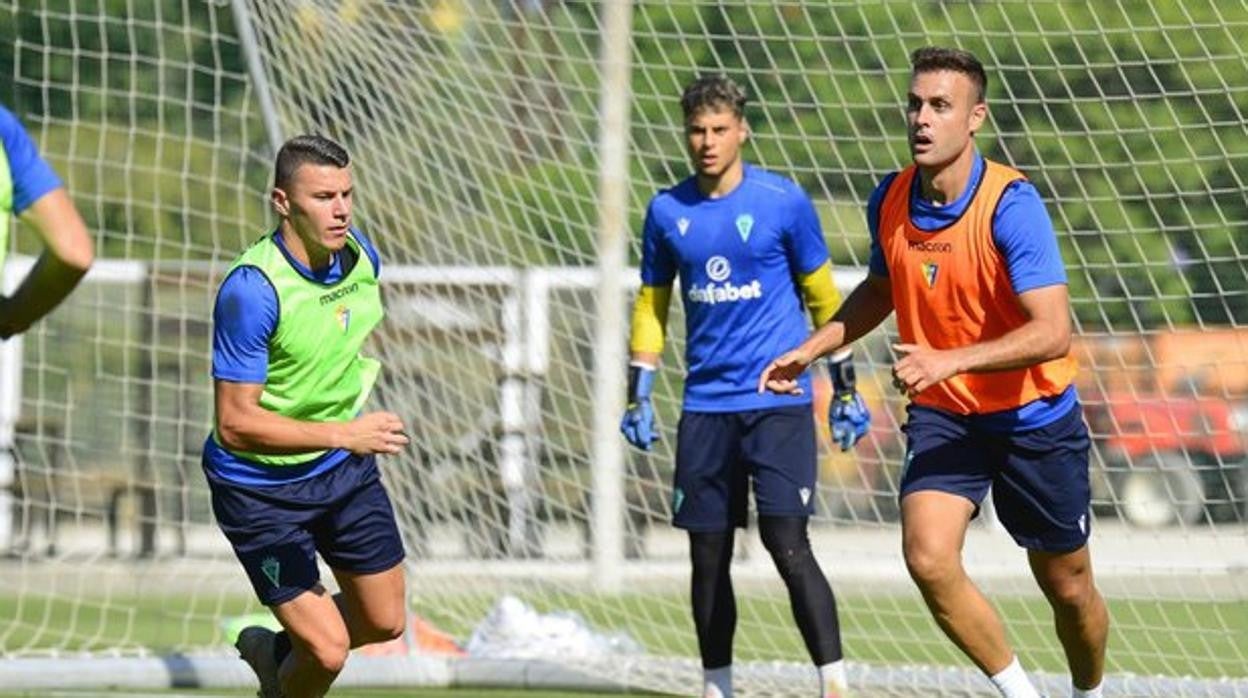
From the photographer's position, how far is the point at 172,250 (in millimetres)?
12383

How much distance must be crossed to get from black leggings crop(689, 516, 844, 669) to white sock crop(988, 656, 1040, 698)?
1003 mm

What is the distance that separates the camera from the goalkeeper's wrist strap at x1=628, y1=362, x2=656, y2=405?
7969mm

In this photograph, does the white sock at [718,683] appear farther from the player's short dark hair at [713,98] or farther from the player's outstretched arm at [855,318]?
the player's short dark hair at [713,98]

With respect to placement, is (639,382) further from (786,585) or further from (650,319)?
(786,585)

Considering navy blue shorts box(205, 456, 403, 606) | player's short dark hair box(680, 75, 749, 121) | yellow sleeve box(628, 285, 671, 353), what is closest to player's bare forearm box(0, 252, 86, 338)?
navy blue shorts box(205, 456, 403, 606)

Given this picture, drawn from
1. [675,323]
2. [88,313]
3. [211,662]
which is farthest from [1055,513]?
[88,313]

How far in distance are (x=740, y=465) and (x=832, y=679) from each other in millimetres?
739

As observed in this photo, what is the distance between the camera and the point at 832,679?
7.41 m

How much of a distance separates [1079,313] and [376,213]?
2.84m

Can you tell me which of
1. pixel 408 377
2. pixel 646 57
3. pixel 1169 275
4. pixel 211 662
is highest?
pixel 646 57

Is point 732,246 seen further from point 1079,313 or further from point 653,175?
point 653,175

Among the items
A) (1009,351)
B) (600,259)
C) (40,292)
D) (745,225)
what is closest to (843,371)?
(745,225)

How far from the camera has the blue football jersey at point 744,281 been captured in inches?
303

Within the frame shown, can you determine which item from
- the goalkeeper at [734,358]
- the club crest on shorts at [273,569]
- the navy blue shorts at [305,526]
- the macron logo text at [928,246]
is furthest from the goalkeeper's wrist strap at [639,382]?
the club crest on shorts at [273,569]
